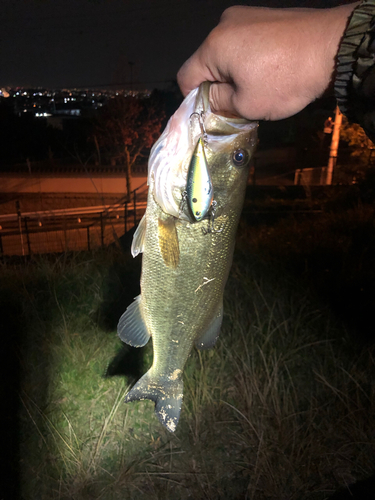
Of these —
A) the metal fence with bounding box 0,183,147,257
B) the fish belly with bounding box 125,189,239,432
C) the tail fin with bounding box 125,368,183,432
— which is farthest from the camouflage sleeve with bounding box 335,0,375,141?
the metal fence with bounding box 0,183,147,257

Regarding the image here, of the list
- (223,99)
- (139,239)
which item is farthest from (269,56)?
(139,239)

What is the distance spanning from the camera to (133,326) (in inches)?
66.6

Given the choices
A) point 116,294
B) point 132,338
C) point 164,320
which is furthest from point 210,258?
point 116,294

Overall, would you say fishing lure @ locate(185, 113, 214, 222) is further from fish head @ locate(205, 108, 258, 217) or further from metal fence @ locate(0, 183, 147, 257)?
metal fence @ locate(0, 183, 147, 257)

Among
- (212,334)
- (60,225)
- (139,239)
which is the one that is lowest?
(60,225)

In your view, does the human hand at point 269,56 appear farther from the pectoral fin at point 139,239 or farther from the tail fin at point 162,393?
the tail fin at point 162,393

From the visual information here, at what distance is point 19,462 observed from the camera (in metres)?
2.46

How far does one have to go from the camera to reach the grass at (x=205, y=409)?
8.03 feet

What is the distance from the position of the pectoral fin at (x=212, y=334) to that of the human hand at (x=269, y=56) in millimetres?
978

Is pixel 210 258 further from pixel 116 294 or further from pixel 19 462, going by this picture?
pixel 116 294

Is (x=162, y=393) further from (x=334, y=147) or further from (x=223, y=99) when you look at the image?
(x=334, y=147)

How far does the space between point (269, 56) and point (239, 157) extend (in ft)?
1.25

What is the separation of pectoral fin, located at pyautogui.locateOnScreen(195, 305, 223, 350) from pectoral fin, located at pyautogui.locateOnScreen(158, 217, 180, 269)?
1.29 feet

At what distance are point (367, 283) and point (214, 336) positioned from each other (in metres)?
3.40
